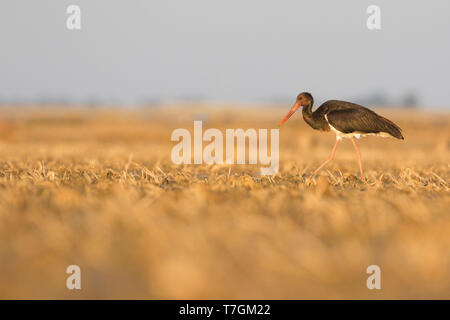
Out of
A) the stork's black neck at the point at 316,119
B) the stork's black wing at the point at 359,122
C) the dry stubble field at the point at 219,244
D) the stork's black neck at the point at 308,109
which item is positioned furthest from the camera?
the stork's black neck at the point at 308,109

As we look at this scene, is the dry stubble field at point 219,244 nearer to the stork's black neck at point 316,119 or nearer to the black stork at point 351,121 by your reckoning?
the black stork at point 351,121

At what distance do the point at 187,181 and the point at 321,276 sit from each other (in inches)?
131

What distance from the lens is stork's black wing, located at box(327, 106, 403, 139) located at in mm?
6691

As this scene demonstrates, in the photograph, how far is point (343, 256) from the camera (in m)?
2.25

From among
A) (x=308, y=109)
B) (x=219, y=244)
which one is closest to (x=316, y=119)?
(x=308, y=109)

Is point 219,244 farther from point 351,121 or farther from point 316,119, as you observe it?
point 316,119

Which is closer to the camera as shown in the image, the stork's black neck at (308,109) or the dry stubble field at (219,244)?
the dry stubble field at (219,244)

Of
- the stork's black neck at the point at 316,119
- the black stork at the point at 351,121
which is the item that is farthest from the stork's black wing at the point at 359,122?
the stork's black neck at the point at 316,119

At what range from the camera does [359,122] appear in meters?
6.71

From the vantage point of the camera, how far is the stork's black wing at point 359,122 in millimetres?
6691

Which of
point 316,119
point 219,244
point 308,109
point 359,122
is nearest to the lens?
point 219,244

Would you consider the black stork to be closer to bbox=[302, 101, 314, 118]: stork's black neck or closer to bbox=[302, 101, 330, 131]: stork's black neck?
bbox=[302, 101, 330, 131]: stork's black neck

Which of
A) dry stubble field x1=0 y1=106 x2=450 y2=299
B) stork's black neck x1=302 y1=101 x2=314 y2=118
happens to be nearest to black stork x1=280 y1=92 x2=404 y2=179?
stork's black neck x1=302 y1=101 x2=314 y2=118
